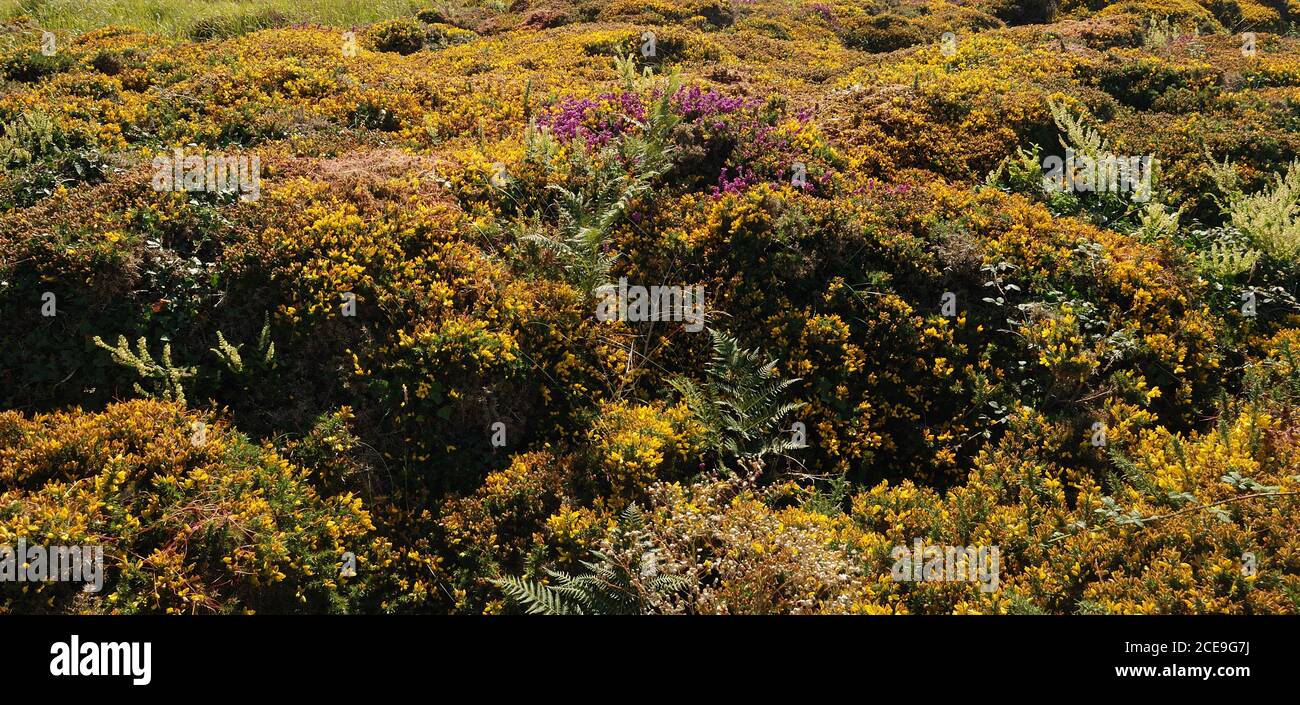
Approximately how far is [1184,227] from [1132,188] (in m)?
0.81

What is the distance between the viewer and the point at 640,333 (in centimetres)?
742

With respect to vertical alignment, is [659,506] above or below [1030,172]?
below

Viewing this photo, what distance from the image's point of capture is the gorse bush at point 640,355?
17.0 ft

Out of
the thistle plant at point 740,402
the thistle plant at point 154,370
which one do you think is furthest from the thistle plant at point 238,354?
the thistle plant at point 740,402

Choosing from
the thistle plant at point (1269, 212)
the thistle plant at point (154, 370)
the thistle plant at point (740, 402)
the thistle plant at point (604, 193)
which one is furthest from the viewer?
the thistle plant at point (1269, 212)

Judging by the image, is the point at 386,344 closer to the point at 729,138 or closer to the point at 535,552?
the point at 535,552

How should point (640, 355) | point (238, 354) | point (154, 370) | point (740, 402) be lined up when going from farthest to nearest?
point (640, 355), point (740, 402), point (238, 354), point (154, 370)

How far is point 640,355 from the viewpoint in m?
7.20

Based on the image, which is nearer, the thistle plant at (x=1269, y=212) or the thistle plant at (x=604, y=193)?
the thistle plant at (x=604, y=193)

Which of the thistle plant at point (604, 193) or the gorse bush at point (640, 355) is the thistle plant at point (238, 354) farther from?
the thistle plant at point (604, 193)

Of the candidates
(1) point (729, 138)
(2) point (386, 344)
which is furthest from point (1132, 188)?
(2) point (386, 344)

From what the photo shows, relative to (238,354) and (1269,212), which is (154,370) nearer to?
(238,354)

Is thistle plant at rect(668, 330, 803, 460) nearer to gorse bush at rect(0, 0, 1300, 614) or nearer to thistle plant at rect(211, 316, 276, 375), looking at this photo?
gorse bush at rect(0, 0, 1300, 614)

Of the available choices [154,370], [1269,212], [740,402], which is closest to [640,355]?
[740,402]
